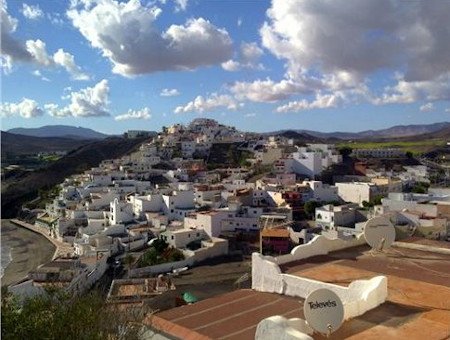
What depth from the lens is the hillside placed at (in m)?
56.5

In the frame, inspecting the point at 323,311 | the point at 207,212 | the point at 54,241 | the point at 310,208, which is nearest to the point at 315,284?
the point at 323,311

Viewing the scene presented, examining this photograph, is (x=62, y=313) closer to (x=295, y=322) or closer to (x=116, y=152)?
(x=295, y=322)

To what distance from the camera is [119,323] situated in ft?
24.6

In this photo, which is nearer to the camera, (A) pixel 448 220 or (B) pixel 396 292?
(B) pixel 396 292

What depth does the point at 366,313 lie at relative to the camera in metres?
7.26

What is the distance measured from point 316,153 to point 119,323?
4455 cm

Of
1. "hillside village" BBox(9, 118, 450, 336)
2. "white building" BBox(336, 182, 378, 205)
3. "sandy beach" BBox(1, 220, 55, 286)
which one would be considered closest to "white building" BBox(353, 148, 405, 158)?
"hillside village" BBox(9, 118, 450, 336)

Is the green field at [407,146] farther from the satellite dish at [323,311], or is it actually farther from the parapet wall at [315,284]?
the satellite dish at [323,311]

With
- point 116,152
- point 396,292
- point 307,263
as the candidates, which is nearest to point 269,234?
point 307,263

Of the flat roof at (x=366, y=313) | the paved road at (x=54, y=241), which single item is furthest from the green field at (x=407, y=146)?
the flat roof at (x=366, y=313)

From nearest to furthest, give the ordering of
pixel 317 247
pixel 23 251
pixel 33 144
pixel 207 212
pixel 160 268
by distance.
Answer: pixel 317 247 → pixel 160 268 → pixel 207 212 → pixel 23 251 → pixel 33 144

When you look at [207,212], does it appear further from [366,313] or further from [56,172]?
[56,172]

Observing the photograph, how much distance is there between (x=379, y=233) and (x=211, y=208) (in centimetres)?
2596

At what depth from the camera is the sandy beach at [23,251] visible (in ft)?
96.6
